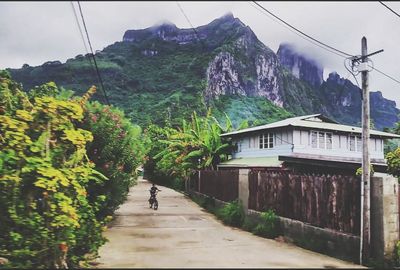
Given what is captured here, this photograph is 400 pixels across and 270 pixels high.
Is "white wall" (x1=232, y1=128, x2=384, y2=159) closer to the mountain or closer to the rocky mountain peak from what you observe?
the mountain

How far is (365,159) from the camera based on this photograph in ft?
33.5

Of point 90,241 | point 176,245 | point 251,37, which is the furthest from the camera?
point 251,37

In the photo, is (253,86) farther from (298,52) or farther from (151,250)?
(151,250)

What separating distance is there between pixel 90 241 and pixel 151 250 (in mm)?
2256

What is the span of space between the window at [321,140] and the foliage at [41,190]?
22.5 meters

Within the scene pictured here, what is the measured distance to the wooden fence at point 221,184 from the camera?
19.0 metres

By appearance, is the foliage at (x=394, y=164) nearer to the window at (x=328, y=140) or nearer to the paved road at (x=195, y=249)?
the paved road at (x=195, y=249)

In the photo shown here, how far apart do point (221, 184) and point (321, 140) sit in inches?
437

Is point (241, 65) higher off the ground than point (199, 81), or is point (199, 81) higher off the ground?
point (241, 65)

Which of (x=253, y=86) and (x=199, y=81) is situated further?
(x=253, y=86)

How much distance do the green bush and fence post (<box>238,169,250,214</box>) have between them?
0.24 meters

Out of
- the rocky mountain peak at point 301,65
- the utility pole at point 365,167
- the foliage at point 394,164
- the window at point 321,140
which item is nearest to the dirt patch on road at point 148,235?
the utility pole at point 365,167

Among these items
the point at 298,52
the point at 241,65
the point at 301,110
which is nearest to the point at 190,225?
the point at 241,65

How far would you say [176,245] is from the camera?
1137cm
